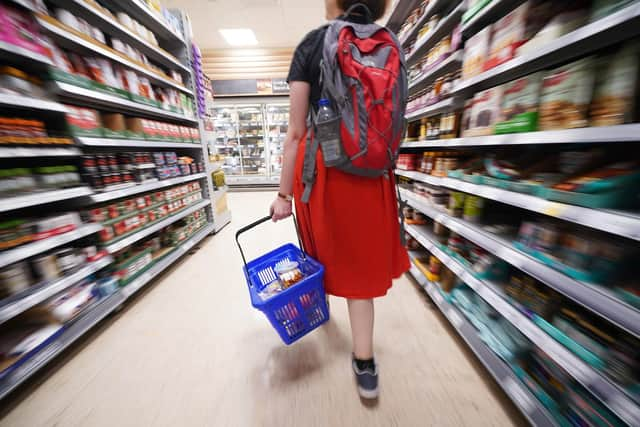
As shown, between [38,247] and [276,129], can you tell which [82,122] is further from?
[276,129]

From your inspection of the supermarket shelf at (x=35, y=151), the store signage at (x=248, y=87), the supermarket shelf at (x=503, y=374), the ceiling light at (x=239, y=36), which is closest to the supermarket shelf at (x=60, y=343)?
the supermarket shelf at (x=35, y=151)

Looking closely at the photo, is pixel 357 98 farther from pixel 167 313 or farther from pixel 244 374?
pixel 167 313

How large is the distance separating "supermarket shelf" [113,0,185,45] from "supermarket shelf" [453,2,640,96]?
248 cm

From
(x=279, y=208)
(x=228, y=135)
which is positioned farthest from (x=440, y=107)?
(x=228, y=135)

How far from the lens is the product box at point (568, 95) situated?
0.68 metres

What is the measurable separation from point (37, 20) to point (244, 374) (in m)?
2.03

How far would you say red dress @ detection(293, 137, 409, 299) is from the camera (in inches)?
31.7

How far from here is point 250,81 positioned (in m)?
5.32

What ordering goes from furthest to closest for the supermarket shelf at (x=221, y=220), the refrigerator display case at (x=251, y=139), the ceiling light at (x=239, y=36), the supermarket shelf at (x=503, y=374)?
the refrigerator display case at (x=251, y=139) < the ceiling light at (x=239, y=36) < the supermarket shelf at (x=221, y=220) < the supermarket shelf at (x=503, y=374)

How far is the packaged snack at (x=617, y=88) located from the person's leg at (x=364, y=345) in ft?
3.03

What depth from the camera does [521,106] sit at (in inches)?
34.8

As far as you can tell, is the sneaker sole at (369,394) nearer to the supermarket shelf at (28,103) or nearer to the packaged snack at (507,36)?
the packaged snack at (507,36)

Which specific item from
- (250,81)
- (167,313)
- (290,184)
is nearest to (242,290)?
(167,313)

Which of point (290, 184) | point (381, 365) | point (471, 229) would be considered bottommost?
point (381, 365)
